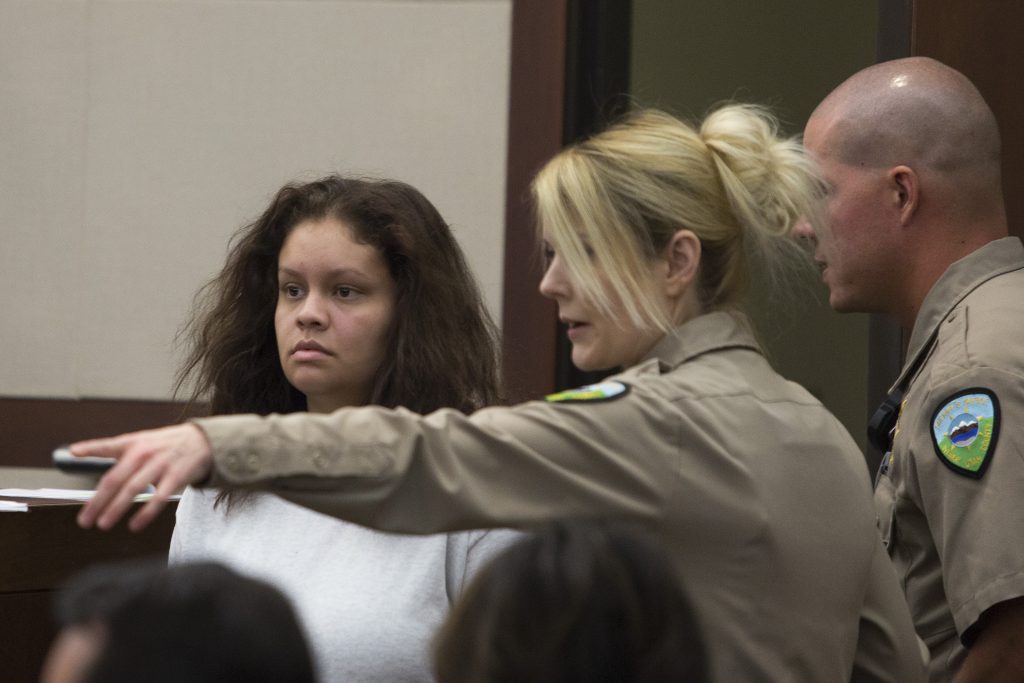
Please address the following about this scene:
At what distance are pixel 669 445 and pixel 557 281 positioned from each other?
31cm

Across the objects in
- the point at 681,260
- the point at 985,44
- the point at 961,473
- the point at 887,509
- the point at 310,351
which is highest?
the point at 985,44

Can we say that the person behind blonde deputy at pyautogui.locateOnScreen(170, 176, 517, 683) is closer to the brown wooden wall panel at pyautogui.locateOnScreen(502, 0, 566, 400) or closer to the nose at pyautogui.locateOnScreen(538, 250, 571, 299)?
the nose at pyautogui.locateOnScreen(538, 250, 571, 299)

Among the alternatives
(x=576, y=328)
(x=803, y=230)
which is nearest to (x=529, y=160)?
(x=803, y=230)

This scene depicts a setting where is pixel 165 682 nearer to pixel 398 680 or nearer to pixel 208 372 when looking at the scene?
pixel 398 680

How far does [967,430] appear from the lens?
2.34m

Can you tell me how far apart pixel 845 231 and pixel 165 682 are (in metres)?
1.90

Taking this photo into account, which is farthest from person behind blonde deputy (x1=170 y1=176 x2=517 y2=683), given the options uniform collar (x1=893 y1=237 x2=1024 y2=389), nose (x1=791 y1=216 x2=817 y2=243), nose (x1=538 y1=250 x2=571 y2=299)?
uniform collar (x1=893 y1=237 x2=1024 y2=389)

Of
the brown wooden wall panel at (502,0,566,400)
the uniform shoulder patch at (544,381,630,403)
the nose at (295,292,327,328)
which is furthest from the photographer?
the brown wooden wall panel at (502,0,566,400)

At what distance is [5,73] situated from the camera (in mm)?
4172

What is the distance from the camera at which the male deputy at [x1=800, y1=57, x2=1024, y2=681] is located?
7.55ft

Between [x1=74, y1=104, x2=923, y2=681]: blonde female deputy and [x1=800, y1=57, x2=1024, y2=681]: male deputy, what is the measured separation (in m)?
0.25

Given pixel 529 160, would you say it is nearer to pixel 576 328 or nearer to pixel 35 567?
pixel 35 567

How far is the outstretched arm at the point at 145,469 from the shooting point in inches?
60.1

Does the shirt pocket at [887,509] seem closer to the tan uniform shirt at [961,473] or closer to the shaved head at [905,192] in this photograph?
the tan uniform shirt at [961,473]
